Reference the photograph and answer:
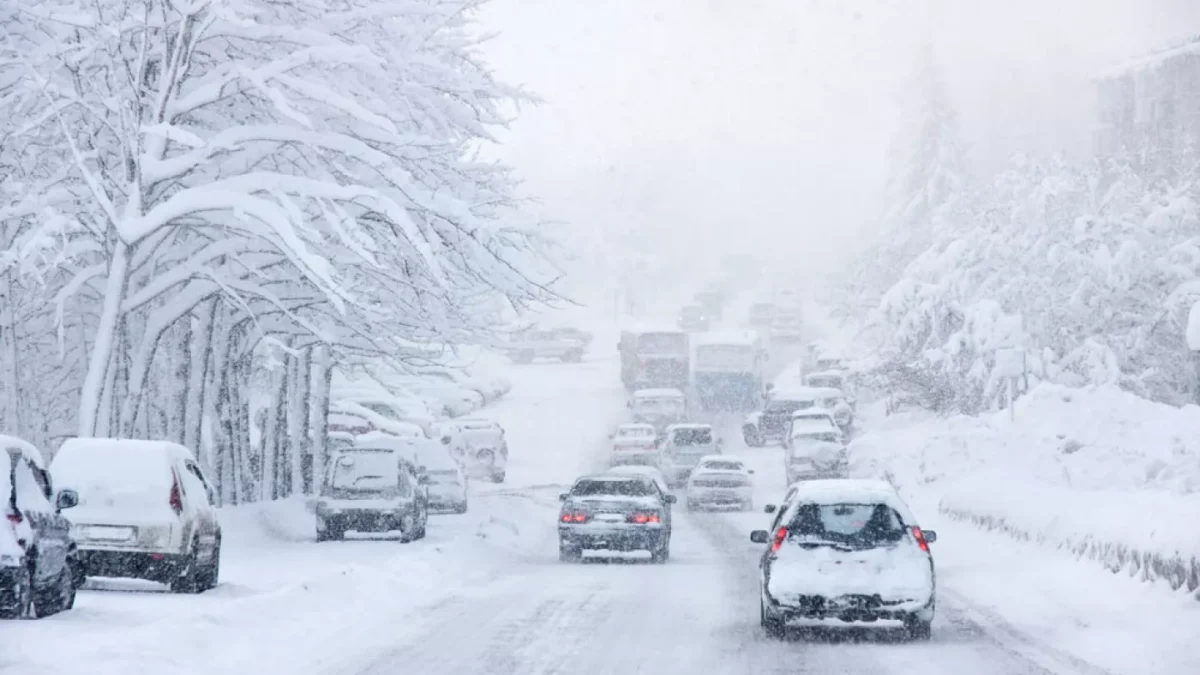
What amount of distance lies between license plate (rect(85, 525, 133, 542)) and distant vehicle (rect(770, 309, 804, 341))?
86.4 metres

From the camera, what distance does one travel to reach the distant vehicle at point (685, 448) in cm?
5306

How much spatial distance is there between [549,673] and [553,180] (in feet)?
556

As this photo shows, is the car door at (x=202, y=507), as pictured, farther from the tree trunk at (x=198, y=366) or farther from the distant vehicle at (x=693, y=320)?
the distant vehicle at (x=693, y=320)

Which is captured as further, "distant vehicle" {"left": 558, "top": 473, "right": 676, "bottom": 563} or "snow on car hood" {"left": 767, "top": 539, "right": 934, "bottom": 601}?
"distant vehicle" {"left": 558, "top": 473, "right": 676, "bottom": 563}

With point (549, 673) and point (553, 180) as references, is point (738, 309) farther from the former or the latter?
point (549, 673)

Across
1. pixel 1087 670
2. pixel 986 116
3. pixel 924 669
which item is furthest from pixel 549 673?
pixel 986 116

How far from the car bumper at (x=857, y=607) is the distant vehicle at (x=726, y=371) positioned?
53.4 meters

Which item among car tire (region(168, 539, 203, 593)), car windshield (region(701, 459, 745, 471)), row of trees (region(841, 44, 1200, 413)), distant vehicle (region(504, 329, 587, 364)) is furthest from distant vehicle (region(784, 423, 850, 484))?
distant vehicle (region(504, 329, 587, 364))

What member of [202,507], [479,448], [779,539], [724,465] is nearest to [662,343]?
[479,448]

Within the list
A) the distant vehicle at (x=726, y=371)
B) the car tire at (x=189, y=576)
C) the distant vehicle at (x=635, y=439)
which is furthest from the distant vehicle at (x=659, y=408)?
the car tire at (x=189, y=576)

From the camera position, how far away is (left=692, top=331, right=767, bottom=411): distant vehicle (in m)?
70.1

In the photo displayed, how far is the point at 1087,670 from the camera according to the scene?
1338cm

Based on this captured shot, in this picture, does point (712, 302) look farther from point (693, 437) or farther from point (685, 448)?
point (693, 437)

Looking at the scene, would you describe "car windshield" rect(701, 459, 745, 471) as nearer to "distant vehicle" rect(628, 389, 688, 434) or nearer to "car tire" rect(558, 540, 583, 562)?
"car tire" rect(558, 540, 583, 562)
